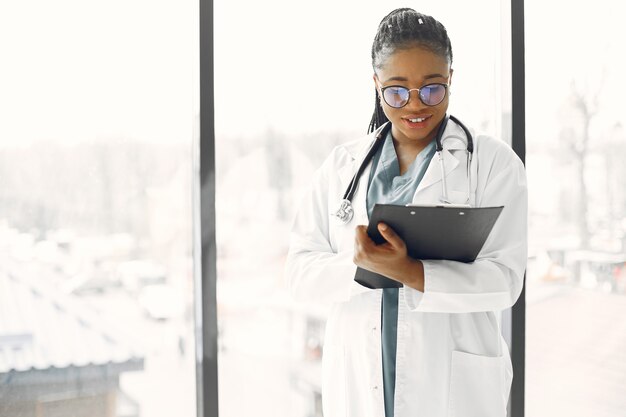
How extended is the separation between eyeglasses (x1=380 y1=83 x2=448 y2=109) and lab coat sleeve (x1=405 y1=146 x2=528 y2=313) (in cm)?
20

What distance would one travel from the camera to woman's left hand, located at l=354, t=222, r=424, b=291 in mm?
1257

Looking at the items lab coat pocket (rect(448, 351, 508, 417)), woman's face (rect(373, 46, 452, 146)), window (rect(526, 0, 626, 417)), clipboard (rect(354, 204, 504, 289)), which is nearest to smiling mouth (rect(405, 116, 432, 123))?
woman's face (rect(373, 46, 452, 146))

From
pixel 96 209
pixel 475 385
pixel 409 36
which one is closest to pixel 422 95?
pixel 409 36

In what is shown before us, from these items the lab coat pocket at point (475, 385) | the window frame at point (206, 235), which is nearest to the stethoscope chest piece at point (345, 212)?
the lab coat pocket at point (475, 385)

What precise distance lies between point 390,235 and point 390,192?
30 cm

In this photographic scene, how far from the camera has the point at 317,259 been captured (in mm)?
1522

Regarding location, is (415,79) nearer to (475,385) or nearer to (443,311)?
(443,311)

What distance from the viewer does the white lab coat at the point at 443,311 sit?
135cm

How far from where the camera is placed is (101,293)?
2.12 meters

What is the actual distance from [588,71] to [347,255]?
1473mm

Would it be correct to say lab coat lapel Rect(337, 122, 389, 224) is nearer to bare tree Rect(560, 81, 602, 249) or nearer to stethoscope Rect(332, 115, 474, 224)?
stethoscope Rect(332, 115, 474, 224)

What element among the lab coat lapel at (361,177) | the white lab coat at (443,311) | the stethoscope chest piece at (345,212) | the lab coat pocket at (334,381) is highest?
the lab coat lapel at (361,177)

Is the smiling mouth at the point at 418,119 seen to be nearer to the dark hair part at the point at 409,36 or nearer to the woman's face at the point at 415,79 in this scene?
the woman's face at the point at 415,79

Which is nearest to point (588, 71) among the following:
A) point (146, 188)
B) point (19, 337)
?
point (146, 188)
